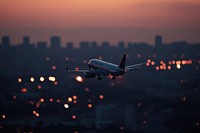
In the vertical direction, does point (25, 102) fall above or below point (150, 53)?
below

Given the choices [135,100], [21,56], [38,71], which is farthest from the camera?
[21,56]

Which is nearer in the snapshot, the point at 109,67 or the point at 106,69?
the point at 109,67

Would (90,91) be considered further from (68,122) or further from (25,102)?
(68,122)

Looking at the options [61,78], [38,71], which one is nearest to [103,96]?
[61,78]

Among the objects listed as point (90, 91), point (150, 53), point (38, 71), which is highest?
point (150, 53)

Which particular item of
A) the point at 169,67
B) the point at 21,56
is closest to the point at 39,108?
the point at 169,67

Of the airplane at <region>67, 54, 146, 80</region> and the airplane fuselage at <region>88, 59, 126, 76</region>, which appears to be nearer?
the airplane fuselage at <region>88, 59, 126, 76</region>

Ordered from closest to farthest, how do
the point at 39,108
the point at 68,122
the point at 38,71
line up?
the point at 68,122
the point at 39,108
the point at 38,71

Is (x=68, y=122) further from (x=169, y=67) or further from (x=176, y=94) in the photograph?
(x=169, y=67)

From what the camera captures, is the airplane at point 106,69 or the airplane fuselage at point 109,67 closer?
the airplane fuselage at point 109,67

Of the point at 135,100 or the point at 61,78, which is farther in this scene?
the point at 61,78
